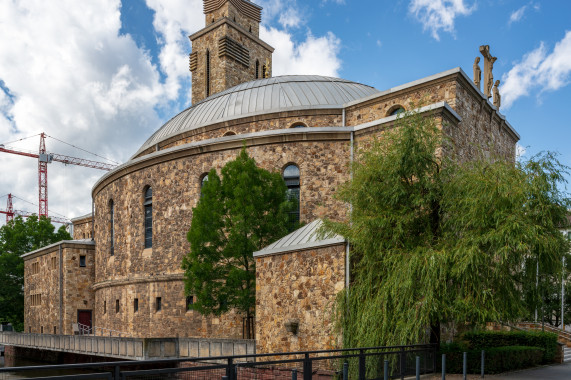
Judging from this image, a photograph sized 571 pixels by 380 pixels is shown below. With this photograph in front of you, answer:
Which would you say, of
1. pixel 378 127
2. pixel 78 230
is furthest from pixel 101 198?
pixel 378 127

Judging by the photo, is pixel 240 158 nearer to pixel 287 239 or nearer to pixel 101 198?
pixel 287 239

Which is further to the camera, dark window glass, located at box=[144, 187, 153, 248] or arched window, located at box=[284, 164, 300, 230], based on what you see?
dark window glass, located at box=[144, 187, 153, 248]

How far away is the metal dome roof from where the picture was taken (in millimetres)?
30953

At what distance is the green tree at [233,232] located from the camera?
67.5 ft

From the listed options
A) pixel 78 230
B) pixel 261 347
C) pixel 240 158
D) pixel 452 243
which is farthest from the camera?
pixel 78 230

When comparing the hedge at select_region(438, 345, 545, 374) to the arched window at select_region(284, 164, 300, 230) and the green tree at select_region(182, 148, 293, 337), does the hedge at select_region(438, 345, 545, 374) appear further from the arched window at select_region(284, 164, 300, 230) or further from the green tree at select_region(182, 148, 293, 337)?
the arched window at select_region(284, 164, 300, 230)

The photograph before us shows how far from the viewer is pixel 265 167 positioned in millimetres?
24516

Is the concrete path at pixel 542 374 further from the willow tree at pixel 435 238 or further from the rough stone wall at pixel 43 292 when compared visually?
the rough stone wall at pixel 43 292

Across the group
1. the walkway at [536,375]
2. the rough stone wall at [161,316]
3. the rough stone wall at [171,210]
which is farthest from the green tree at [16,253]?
the walkway at [536,375]

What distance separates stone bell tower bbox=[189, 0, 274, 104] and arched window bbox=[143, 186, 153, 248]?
17.6m

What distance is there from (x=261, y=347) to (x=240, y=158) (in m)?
7.87

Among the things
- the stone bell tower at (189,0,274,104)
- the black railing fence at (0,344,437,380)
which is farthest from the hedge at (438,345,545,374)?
the stone bell tower at (189,0,274,104)

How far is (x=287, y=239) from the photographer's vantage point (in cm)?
1828

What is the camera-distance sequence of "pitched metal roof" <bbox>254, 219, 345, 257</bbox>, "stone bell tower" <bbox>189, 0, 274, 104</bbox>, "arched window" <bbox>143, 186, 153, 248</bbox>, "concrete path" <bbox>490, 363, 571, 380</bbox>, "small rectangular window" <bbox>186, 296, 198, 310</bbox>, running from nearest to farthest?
"concrete path" <bbox>490, 363, 571, 380</bbox>, "pitched metal roof" <bbox>254, 219, 345, 257</bbox>, "small rectangular window" <bbox>186, 296, 198, 310</bbox>, "arched window" <bbox>143, 186, 153, 248</bbox>, "stone bell tower" <bbox>189, 0, 274, 104</bbox>
